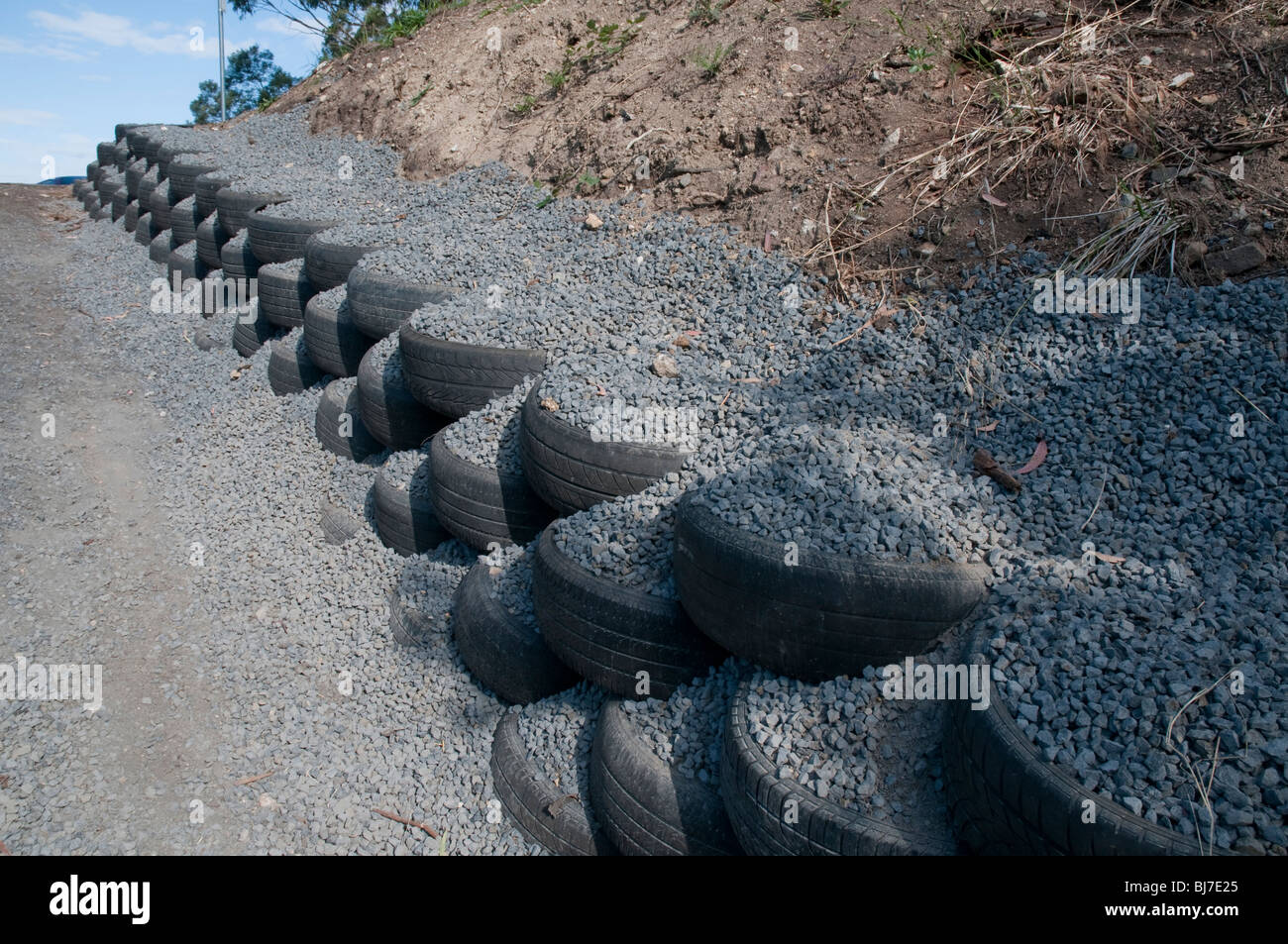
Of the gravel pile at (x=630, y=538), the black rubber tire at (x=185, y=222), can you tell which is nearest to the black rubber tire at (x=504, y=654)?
the gravel pile at (x=630, y=538)

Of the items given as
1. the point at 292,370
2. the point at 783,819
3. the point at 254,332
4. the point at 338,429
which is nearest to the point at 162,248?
the point at 254,332

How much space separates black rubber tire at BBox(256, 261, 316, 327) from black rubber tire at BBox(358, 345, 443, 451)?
8.80 feet

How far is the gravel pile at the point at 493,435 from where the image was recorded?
4.58 metres

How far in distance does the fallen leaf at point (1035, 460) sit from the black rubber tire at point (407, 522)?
10.7 feet

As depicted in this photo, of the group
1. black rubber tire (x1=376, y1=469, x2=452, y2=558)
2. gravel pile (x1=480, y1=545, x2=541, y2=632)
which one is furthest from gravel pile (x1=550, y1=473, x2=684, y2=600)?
black rubber tire (x1=376, y1=469, x2=452, y2=558)

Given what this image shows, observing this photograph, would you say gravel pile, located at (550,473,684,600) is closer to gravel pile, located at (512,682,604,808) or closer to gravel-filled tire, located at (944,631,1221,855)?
gravel pile, located at (512,682,604,808)

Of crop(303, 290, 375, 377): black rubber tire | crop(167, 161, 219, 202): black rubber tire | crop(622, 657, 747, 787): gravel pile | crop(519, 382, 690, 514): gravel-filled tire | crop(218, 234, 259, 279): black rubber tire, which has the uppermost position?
crop(167, 161, 219, 202): black rubber tire

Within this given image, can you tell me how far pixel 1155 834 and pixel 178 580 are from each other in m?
5.49

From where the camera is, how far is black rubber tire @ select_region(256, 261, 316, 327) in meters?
8.06

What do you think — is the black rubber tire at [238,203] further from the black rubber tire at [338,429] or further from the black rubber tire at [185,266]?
the black rubber tire at [338,429]

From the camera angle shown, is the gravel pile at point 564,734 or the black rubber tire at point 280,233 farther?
the black rubber tire at point 280,233

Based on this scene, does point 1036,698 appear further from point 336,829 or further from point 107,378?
point 107,378
